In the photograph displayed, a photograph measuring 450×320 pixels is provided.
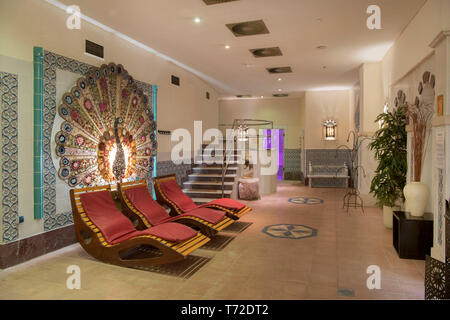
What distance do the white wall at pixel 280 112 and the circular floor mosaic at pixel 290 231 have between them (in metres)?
8.38

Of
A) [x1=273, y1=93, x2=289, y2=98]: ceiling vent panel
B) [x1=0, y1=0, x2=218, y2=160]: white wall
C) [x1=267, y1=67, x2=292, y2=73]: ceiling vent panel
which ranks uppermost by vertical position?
[x1=273, y1=93, x2=289, y2=98]: ceiling vent panel

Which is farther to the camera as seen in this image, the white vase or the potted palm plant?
the potted palm plant

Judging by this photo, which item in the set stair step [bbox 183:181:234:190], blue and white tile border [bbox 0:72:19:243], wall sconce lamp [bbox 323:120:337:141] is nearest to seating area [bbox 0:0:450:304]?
blue and white tile border [bbox 0:72:19:243]

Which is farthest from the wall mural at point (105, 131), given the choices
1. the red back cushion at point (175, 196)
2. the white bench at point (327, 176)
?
the white bench at point (327, 176)

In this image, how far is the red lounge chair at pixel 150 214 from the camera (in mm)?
5172

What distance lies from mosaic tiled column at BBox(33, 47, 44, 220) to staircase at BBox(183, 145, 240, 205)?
13.5 ft

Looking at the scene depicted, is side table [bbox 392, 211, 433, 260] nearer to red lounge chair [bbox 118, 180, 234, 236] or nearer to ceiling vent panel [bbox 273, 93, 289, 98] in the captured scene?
red lounge chair [bbox 118, 180, 234, 236]

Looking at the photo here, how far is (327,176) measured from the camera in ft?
38.9

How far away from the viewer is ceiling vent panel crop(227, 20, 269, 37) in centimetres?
564

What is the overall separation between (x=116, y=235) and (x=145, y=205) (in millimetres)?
992

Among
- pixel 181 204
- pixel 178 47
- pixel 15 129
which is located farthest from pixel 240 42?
pixel 15 129

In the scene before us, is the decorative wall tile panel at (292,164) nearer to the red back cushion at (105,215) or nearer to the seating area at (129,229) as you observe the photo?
the seating area at (129,229)

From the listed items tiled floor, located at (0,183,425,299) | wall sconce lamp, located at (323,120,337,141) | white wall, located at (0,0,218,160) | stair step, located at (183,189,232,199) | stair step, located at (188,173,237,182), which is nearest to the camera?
tiled floor, located at (0,183,425,299)
